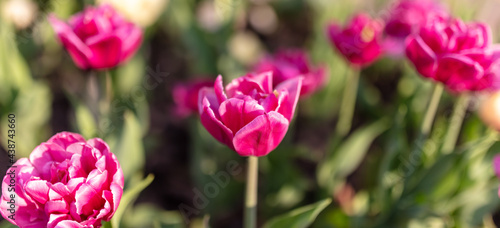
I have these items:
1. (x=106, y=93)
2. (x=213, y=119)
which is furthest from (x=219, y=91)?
(x=106, y=93)

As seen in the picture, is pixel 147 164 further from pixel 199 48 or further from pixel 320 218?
pixel 320 218

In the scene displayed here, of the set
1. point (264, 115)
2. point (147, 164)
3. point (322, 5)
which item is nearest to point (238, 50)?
point (322, 5)

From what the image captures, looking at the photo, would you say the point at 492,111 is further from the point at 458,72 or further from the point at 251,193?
the point at 251,193

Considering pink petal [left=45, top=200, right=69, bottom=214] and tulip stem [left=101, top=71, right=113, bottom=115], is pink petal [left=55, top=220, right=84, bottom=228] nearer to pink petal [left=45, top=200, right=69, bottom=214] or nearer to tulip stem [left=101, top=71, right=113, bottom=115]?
pink petal [left=45, top=200, right=69, bottom=214]

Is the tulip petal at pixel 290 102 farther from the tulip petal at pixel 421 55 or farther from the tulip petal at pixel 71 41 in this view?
the tulip petal at pixel 71 41

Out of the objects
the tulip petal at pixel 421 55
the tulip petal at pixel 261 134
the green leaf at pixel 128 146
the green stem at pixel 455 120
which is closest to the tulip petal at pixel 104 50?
the green leaf at pixel 128 146

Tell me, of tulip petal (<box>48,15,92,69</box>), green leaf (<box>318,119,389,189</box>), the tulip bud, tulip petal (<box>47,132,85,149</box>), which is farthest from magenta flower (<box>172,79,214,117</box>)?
the tulip bud
